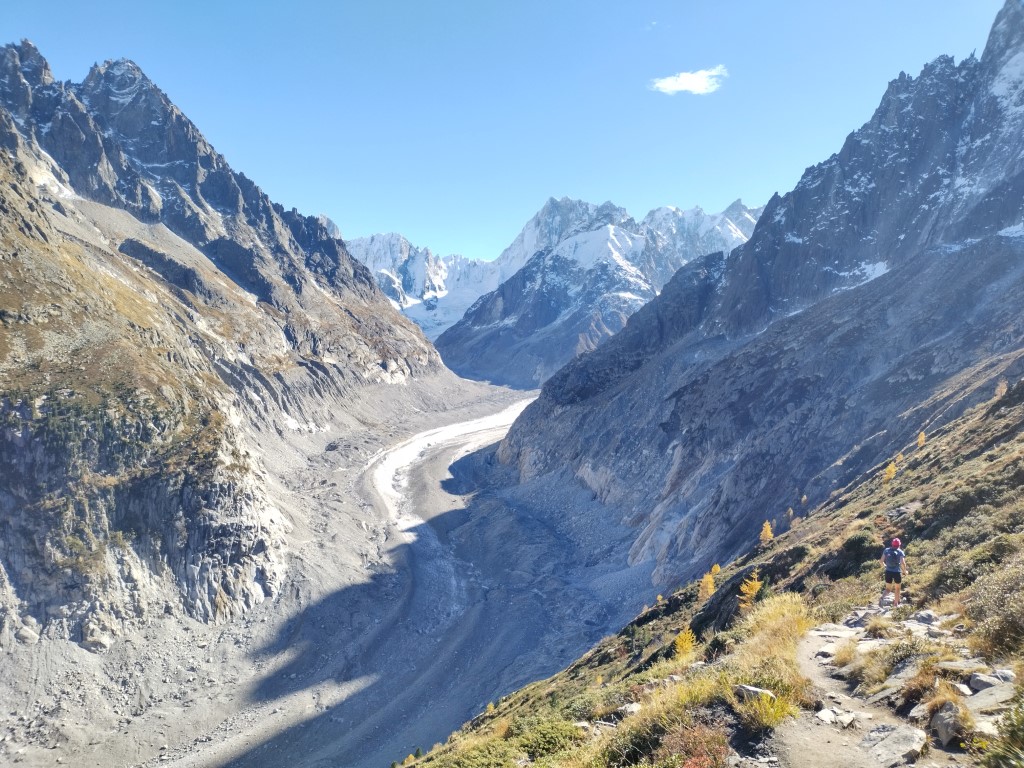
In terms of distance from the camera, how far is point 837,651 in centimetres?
1237

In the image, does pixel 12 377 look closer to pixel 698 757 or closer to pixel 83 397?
pixel 83 397

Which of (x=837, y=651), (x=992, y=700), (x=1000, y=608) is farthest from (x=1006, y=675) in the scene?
(x=837, y=651)

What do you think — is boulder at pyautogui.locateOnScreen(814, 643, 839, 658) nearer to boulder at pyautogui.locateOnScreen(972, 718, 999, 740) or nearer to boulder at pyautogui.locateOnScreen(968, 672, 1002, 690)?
boulder at pyautogui.locateOnScreen(968, 672, 1002, 690)

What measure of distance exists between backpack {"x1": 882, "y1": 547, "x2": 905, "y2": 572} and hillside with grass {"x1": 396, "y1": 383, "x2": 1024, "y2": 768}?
78 cm

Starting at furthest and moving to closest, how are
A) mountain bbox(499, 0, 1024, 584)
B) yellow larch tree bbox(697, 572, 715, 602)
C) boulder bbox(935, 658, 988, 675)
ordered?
mountain bbox(499, 0, 1024, 584)
yellow larch tree bbox(697, 572, 715, 602)
boulder bbox(935, 658, 988, 675)

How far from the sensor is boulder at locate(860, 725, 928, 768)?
7.94m

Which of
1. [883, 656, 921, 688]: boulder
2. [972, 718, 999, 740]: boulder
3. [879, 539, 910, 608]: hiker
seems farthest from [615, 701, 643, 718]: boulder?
[879, 539, 910, 608]: hiker

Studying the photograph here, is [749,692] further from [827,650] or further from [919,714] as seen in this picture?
[827,650]

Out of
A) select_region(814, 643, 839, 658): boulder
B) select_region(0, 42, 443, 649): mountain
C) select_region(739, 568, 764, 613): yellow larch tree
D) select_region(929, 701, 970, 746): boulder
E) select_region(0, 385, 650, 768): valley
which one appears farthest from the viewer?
select_region(0, 42, 443, 649): mountain

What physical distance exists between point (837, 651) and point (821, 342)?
8486 cm

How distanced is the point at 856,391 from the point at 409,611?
60.2 m

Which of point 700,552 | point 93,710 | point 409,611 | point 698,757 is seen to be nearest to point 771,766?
point 698,757

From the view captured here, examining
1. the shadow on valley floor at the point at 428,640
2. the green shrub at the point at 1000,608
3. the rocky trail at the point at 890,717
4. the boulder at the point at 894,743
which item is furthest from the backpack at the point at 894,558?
the shadow on valley floor at the point at 428,640

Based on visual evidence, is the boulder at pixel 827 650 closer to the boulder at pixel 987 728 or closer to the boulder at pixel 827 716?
the boulder at pixel 827 716
